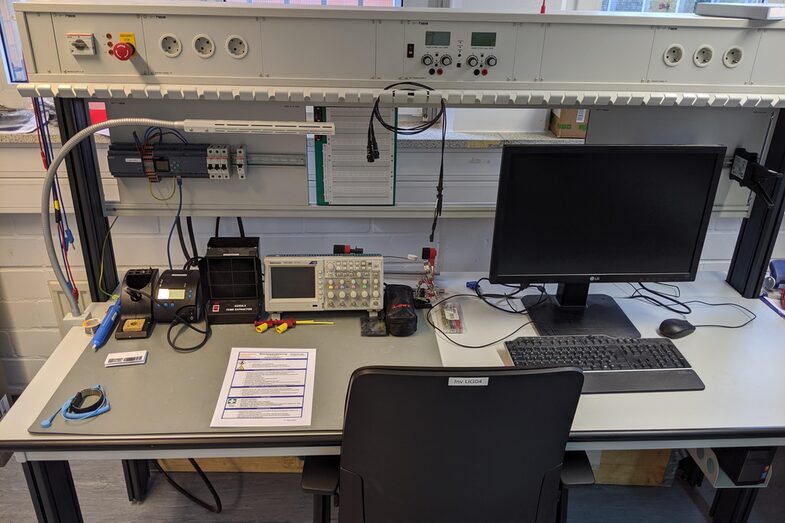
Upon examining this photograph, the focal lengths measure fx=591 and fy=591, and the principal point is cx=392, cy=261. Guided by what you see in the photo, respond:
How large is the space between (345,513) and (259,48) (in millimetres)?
1108

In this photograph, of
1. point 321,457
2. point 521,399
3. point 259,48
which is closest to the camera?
point 521,399

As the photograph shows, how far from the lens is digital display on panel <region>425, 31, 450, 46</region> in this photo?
1.48 m

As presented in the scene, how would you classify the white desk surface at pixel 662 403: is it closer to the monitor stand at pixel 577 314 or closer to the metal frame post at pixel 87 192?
the monitor stand at pixel 577 314

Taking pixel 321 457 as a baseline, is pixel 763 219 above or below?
above

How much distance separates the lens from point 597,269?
5.51 feet

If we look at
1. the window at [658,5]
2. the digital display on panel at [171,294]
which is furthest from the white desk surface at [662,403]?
the window at [658,5]

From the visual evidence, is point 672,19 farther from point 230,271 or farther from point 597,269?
point 230,271

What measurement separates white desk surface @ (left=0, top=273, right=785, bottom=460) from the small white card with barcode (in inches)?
3.7

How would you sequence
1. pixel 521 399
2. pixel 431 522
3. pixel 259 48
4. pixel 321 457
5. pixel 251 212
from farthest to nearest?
pixel 251 212 < pixel 259 48 < pixel 321 457 < pixel 431 522 < pixel 521 399

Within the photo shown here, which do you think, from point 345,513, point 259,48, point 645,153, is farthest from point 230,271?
point 645,153

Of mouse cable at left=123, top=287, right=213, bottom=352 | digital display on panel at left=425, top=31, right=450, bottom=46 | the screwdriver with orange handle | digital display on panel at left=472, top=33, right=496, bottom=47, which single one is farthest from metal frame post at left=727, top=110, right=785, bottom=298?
mouse cable at left=123, top=287, right=213, bottom=352

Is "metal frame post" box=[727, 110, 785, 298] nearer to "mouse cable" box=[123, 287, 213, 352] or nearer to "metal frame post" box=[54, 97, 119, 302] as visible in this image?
"mouse cable" box=[123, 287, 213, 352]

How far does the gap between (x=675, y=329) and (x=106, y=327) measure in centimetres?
158

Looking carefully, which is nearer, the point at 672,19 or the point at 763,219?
the point at 672,19
